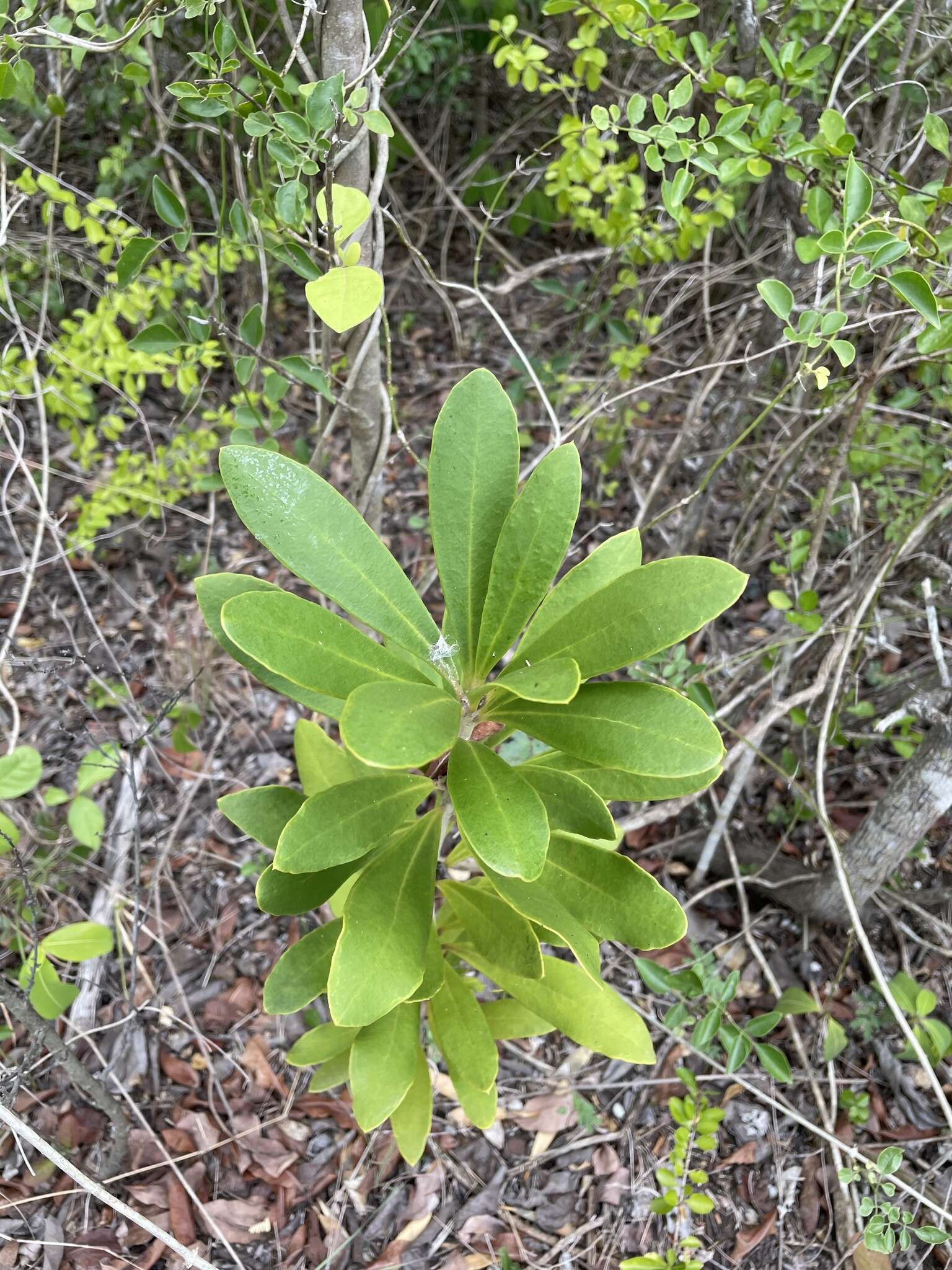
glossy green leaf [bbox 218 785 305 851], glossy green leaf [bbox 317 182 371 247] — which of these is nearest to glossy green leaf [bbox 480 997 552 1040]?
glossy green leaf [bbox 218 785 305 851]

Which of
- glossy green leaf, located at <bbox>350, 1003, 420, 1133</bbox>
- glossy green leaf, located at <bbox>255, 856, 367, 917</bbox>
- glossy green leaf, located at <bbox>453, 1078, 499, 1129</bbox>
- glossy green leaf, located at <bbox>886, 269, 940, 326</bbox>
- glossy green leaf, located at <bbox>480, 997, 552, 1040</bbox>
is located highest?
glossy green leaf, located at <bbox>886, 269, 940, 326</bbox>

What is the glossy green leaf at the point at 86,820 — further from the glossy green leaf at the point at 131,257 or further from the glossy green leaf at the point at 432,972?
the glossy green leaf at the point at 131,257

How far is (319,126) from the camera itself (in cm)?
116

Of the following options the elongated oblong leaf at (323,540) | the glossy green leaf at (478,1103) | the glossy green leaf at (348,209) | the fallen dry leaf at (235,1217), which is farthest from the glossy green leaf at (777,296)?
the fallen dry leaf at (235,1217)

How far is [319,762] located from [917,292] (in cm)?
115

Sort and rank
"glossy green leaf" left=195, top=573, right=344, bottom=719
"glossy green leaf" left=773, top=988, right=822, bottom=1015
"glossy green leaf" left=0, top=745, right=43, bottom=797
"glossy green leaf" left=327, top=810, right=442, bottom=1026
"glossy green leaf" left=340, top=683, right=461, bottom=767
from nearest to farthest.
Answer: "glossy green leaf" left=340, top=683, right=461, bottom=767 → "glossy green leaf" left=327, top=810, right=442, bottom=1026 → "glossy green leaf" left=195, top=573, right=344, bottom=719 → "glossy green leaf" left=0, top=745, right=43, bottom=797 → "glossy green leaf" left=773, top=988, right=822, bottom=1015

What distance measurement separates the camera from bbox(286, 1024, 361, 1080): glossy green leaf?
56.0 inches

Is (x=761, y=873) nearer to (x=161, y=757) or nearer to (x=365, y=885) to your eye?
(x=365, y=885)

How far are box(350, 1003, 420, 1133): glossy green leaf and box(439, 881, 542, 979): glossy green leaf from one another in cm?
15

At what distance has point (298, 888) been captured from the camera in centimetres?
121

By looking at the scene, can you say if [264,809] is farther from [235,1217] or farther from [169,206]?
[169,206]

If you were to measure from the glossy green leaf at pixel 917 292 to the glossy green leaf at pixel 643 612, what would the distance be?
21.7 inches

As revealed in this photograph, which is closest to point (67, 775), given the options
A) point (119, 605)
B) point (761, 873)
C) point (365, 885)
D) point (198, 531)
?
point (119, 605)

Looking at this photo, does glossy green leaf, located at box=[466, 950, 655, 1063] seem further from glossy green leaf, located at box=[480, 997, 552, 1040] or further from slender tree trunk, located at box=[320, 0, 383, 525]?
slender tree trunk, located at box=[320, 0, 383, 525]
